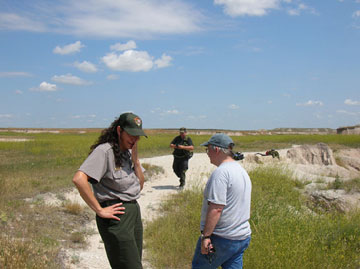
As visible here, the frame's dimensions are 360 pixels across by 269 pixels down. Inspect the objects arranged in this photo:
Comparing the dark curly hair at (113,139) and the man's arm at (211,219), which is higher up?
the dark curly hair at (113,139)

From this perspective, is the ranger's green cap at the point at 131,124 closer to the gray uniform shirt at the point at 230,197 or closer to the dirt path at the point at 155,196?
the gray uniform shirt at the point at 230,197

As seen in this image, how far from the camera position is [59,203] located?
823cm

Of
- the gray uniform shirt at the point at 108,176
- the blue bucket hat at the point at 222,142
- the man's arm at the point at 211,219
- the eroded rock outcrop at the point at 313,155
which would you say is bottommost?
the eroded rock outcrop at the point at 313,155

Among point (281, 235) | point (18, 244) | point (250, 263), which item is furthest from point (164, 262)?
point (18, 244)

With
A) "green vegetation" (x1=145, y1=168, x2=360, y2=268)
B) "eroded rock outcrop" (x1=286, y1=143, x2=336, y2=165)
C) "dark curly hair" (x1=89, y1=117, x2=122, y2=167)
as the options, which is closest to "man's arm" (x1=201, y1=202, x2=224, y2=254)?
"dark curly hair" (x1=89, y1=117, x2=122, y2=167)

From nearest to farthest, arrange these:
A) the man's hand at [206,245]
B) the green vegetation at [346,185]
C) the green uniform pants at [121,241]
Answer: the green uniform pants at [121,241] → the man's hand at [206,245] → the green vegetation at [346,185]

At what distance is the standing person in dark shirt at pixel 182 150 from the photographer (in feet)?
30.9

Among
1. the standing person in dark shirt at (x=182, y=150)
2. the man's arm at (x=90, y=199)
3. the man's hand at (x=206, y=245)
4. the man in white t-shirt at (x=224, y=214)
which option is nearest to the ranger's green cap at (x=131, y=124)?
the man's arm at (x=90, y=199)

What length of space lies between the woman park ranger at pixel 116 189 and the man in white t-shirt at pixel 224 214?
1.96ft

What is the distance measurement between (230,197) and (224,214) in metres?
0.16

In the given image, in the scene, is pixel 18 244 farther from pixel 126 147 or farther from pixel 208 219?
pixel 208 219

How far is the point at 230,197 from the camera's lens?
9.14 feet

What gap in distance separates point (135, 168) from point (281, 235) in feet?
8.18

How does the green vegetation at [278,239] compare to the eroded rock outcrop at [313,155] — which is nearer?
the green vegetation at [278,239]
